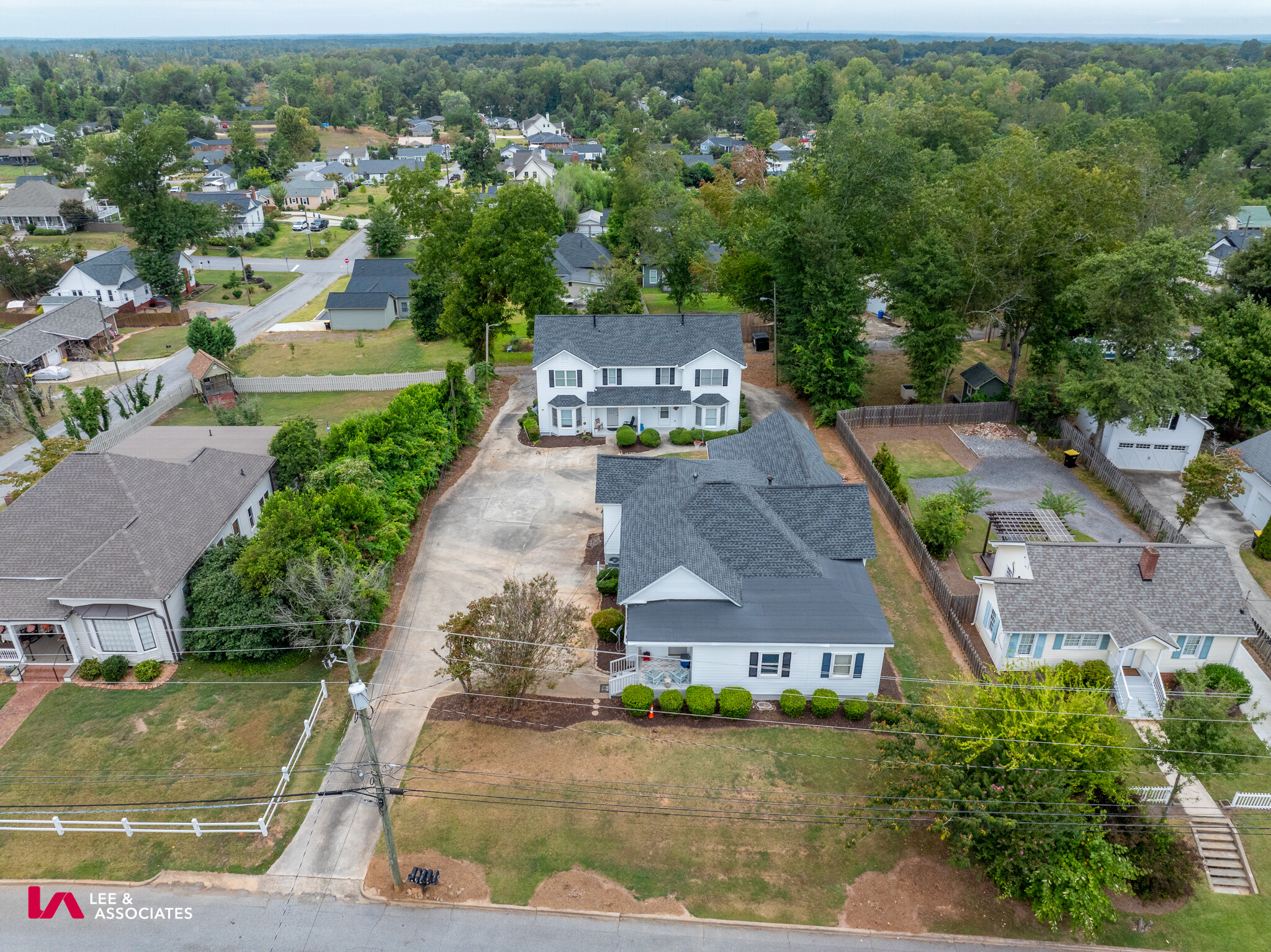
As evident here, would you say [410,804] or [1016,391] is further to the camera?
[1016,391]

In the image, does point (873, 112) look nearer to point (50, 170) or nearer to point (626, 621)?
point (626, 621)

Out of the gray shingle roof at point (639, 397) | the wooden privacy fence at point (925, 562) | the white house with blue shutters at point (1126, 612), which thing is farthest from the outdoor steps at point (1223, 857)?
the gray shingle roof at point (639, 397)

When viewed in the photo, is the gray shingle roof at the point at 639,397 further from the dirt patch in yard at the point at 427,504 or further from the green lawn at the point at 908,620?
the green lawn at the point at 908,620

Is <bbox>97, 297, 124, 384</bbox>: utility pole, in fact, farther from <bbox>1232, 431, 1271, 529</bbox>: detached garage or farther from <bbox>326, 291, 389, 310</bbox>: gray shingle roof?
<bbox>1232, 431, 1271, 529</bbox>: detached garage

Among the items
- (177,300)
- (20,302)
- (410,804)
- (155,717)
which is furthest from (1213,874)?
(20,302)

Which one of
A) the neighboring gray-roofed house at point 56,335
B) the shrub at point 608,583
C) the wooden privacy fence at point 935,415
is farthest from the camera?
the neighboring gray-roofed house at point 56,335
